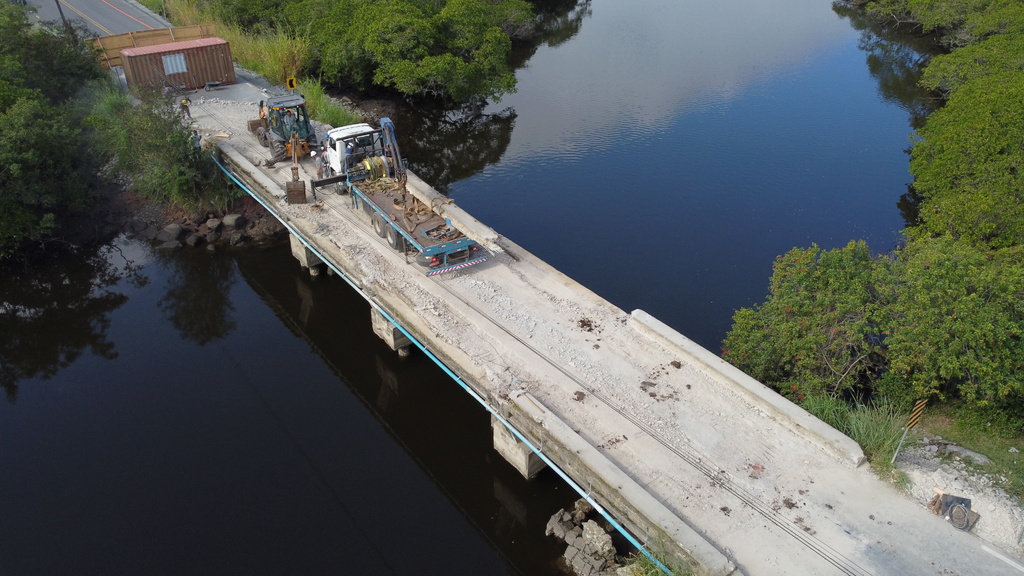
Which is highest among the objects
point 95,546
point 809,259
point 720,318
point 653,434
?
point 809,259

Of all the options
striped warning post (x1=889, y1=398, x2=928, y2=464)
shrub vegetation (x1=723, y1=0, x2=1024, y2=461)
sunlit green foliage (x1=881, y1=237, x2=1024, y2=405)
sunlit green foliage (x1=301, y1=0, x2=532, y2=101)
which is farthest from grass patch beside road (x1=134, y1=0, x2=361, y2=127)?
striped warning post (x1=889, y1=398, x2=928, y2=464)

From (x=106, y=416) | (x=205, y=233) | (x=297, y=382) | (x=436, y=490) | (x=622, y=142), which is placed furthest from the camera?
(x=622, y=142)

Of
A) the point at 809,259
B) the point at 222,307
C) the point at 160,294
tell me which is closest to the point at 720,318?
the point at 809,259

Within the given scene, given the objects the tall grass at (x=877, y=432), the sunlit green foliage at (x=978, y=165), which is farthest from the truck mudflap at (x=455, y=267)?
the sunlit green foliage at (x=978, y=165)

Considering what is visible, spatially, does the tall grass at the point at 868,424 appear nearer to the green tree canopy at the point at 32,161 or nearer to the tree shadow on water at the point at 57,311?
the tree shadow on water at the point at 57,311

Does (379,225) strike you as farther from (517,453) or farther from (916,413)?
(916,413)

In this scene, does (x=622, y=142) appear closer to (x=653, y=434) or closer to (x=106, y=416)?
(x=653, y=434)

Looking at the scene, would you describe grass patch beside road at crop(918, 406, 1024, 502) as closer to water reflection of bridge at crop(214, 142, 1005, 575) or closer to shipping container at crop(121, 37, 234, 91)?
water reflection of bridge at crop(214, 142, 1005, 575)

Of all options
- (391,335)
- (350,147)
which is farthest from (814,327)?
(350,147)
